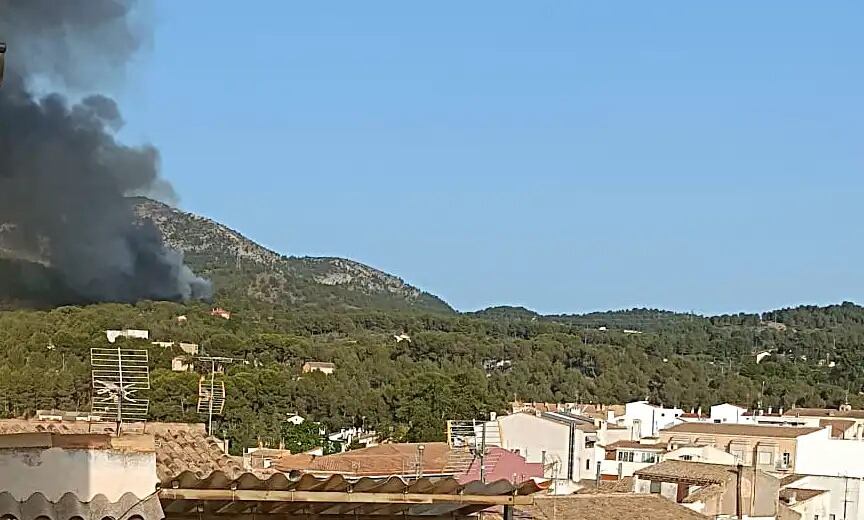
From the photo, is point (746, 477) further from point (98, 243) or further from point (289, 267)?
point (289, 267)

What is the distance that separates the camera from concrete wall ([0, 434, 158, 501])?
4867 mm

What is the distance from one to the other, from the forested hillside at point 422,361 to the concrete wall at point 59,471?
17825mm

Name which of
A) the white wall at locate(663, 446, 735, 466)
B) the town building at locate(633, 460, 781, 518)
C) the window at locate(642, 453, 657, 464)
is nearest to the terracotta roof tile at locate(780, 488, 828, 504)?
the town building at locate(633, 460, 781, 518)

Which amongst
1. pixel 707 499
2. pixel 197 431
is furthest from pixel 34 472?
pixel 707 499

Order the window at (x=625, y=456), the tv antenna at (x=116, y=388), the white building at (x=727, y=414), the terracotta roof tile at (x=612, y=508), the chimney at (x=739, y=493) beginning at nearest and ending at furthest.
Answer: the tv antenna at (x=116, y=388) → the terracotta roof tile at (x=612, y=508) → the chimney at (x=739, y=493) → the window at (x=625, y=456) → the white building at (x=727, y=414)

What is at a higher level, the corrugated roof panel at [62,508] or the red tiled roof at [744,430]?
the corrugated roof panel at [62,508]

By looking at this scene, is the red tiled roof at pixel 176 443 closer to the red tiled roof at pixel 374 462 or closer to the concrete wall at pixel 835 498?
the red tiled roof at pixel 374 462

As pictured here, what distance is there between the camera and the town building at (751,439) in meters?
41.7

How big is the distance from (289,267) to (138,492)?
262 ft

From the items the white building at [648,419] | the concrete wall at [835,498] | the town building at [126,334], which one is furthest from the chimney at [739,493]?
the white building at [648,419]

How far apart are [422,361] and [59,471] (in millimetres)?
64258

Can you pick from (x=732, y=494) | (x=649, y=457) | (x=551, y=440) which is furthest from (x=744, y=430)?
(x=732, y=494)

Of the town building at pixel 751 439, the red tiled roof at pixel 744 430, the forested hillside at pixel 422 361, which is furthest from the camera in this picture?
the red tiled roof at pixel 744 430

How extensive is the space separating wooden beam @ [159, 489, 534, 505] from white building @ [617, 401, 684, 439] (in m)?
49.1
